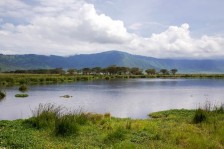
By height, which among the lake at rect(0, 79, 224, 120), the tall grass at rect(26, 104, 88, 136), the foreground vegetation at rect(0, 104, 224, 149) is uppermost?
the tall grass at rect(26, 104, 88, 136)

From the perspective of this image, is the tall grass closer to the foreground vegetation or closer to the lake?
the foreground vegetation

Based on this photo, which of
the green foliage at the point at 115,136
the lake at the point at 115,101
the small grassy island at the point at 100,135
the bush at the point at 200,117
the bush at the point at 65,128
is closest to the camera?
the small grassy island at the point at 100,135

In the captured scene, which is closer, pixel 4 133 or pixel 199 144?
pixel 199 144

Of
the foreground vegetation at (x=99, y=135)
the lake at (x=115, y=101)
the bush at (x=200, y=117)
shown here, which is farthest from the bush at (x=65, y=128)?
A: the lake at (x=115, y=101)

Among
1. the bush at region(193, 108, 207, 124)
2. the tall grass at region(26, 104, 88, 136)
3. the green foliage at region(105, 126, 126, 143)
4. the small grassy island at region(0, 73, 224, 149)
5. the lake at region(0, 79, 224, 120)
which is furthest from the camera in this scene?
the lake at region(0, 79, 224, 120)

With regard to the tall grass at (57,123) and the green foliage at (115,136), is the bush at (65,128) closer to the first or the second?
the tall grass at (57,123)

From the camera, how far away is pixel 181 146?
1458 cm

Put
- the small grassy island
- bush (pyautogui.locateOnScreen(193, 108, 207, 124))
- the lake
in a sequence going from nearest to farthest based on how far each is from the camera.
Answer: the small grassy island < bush (pyautogui.locateOnScreen(193, 108, 207, 124)) < the lake

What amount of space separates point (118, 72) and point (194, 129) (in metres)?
179

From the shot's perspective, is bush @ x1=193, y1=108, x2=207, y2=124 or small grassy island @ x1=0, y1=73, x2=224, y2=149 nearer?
small grassy island @ x1=0, y1=73, x2=224, y2=149

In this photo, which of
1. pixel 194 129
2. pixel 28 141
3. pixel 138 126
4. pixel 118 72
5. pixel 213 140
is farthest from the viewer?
pixel 118 72

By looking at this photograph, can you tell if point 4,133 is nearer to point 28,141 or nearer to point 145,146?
point 28,141

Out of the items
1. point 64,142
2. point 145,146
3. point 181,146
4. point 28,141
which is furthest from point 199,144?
point 28,141

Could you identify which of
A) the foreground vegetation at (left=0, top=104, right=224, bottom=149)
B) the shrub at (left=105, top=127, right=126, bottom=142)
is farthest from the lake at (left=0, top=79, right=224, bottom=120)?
the shrub at (left=105, top=127, right=126, bottom=142)
